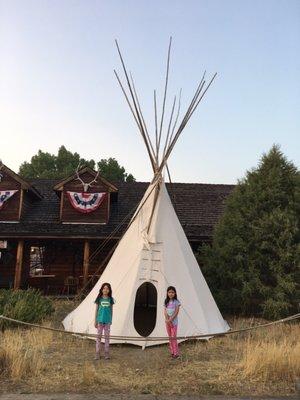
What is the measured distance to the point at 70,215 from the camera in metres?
17.1

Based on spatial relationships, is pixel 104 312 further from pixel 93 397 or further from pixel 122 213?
pixel 122 213

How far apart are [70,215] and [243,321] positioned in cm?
857

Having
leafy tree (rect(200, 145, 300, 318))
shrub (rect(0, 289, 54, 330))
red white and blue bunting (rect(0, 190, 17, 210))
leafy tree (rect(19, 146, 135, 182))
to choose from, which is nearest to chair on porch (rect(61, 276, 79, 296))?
red white and blue bunting (rect(0, 190, 17, 210))

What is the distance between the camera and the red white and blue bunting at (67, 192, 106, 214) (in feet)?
55.9

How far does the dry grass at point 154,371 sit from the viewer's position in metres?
5.48

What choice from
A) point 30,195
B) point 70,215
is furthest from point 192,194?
point 30,195

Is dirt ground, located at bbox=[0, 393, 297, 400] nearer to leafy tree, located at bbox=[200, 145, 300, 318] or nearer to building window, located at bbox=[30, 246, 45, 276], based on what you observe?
leafy tree, located at bbox=[200, 145, 300, 318]

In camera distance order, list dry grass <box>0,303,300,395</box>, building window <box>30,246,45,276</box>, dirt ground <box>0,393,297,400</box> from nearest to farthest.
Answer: dirt ground <box>0,393,297,400</box>, dry grass <box>0,303,300,395</box>, building window <box>30,246,45,276</box>

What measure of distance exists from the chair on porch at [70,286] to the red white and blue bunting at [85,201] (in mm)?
2734

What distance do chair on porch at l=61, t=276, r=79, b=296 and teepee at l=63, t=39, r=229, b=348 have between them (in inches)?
285

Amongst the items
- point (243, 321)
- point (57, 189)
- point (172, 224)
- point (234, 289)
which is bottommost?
point (243, 321)

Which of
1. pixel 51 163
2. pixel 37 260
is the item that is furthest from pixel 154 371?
pixel 51 163

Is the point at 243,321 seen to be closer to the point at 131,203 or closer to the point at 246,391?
the point at 246,391

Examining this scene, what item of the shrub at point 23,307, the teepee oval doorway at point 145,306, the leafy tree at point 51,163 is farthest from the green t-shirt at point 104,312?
the leafy tree at point 51,163
